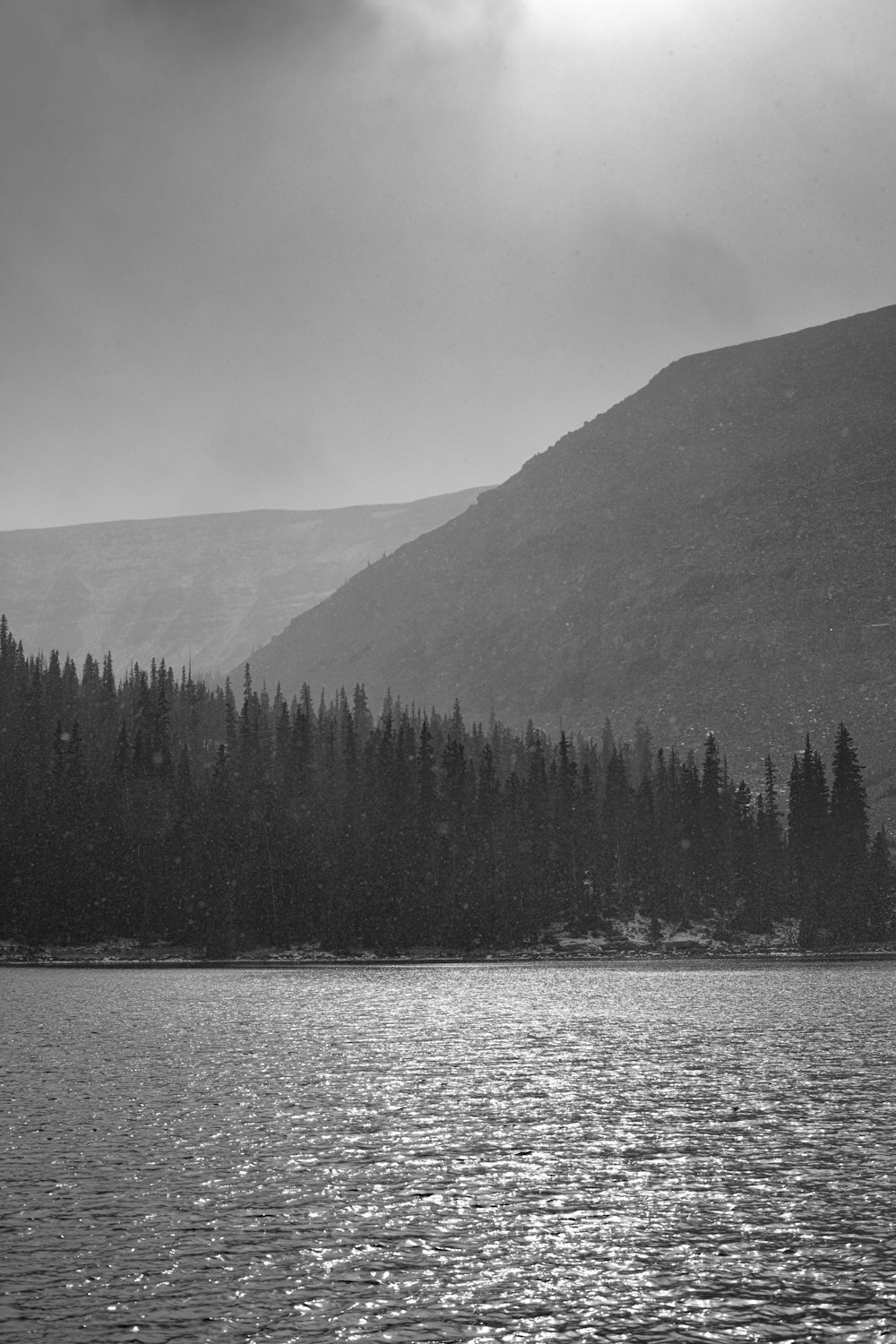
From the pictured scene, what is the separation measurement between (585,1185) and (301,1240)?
8097 millimetres

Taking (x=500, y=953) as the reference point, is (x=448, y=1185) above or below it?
above

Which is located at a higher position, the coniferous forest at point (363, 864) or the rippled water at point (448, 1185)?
the coniferous forest at point (363, 864)

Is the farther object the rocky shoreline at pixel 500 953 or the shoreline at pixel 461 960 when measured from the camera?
the rocky shoreline at pixel 500 953

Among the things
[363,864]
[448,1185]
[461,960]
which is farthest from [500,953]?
[448,1185]

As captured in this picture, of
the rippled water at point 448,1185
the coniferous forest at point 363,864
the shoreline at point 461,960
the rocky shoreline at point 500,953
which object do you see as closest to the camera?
the rippled water at point 448,1185

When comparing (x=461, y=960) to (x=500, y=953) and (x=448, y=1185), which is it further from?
(x=448, y=1185)

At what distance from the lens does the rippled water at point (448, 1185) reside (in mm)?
20797

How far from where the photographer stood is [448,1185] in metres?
30.4

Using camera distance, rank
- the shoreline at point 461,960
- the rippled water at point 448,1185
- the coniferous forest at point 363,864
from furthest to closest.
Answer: the coniferous forest at point 363,864, the shoreline at point 461,960, the rippled water at point 448,1185

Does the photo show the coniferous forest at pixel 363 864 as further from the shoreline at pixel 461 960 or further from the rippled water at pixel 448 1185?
the rippled water at pixel 448 1185

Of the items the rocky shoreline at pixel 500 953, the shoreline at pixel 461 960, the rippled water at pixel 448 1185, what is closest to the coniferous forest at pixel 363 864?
the rocky shoreline at pixel 500 953

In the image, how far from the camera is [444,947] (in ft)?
525

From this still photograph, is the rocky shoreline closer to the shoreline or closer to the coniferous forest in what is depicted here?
the shoreline

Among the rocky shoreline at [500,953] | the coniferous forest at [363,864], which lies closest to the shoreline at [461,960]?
the rocky shoreline at [500,953]
